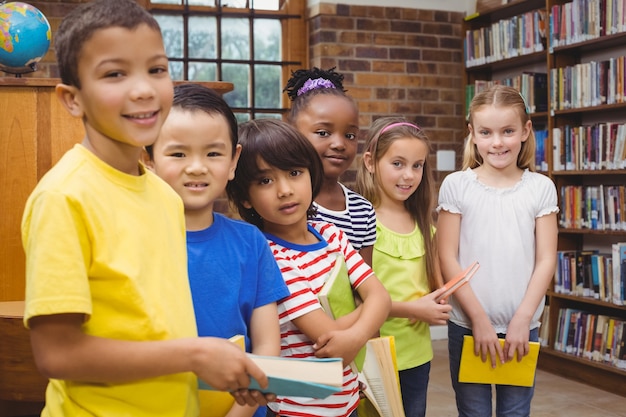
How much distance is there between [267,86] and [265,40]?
316mm

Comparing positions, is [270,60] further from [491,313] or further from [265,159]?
[265,159]

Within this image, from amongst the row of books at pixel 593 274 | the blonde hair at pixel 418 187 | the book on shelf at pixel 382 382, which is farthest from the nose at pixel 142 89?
the row of books at pixel 593 274

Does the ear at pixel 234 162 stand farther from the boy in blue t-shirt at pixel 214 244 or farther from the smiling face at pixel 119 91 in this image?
the smiling face at pixel 119 91

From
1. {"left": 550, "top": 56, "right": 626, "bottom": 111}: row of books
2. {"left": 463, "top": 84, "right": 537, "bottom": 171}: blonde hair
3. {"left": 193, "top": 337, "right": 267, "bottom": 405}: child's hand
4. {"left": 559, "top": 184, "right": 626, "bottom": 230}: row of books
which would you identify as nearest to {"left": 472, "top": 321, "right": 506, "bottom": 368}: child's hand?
{"left": 463, "top": 84, "right": 537, "bottom": 171}: blonde hair

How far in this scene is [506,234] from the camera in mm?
2201

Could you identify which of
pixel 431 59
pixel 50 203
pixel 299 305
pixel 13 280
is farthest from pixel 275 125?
pixel 431 59

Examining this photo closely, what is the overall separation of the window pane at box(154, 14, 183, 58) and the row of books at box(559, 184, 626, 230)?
8.54ft

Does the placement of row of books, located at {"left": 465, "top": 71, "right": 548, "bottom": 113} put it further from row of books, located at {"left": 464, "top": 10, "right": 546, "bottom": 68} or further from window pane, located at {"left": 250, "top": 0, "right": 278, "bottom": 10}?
window pane, located at {"left": 250, "top": 0, "right": 278, "bottom": 10}

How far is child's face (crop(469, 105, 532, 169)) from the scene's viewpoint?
2.20 m

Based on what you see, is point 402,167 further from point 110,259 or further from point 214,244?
point 110,259

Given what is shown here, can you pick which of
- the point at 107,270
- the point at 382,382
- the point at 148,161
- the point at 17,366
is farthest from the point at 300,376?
the point at 17,366

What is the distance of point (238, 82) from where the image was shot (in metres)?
5.01

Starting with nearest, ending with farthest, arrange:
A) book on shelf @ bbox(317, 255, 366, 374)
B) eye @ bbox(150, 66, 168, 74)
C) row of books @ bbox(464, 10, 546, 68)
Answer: eye @ bbox(150, 66, 168, 74) < book on shelf @ bbox(317, 255, 366, 374) < row of books @ bbox(464, 10, 546, 68)

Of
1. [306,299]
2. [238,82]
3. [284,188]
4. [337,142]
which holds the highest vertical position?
[238,82]
